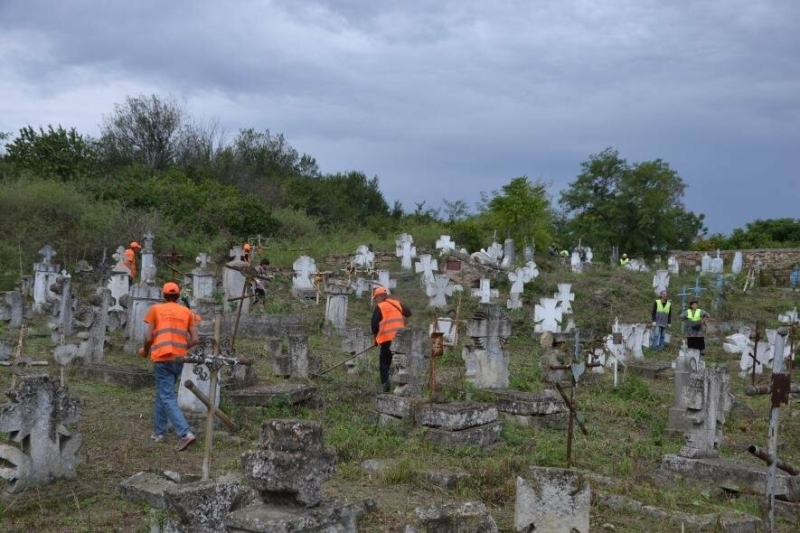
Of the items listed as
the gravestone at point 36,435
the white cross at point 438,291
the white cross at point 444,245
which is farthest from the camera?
the white cross at point 444,245

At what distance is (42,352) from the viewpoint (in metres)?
14.3

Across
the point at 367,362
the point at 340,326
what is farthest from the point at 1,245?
the point at 367,362

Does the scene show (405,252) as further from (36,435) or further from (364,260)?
(36,435)

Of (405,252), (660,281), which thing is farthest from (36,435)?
(660,281)

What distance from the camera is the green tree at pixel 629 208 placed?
53438 millimetres

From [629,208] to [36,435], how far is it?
167 feet

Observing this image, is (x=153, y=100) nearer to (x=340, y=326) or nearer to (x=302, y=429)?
(x=340, y=326)

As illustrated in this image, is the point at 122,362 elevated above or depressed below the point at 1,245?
below

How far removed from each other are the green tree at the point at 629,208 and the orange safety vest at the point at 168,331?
147ft

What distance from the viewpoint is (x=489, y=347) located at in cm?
1291

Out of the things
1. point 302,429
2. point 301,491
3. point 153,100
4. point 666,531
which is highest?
point 153,100

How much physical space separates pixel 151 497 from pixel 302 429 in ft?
9.21

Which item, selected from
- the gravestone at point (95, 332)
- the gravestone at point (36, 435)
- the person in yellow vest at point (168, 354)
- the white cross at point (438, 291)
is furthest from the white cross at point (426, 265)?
the gravestone at point (36, 435)

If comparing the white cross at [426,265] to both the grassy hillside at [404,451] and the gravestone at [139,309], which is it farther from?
the gravestone at [139,309]
